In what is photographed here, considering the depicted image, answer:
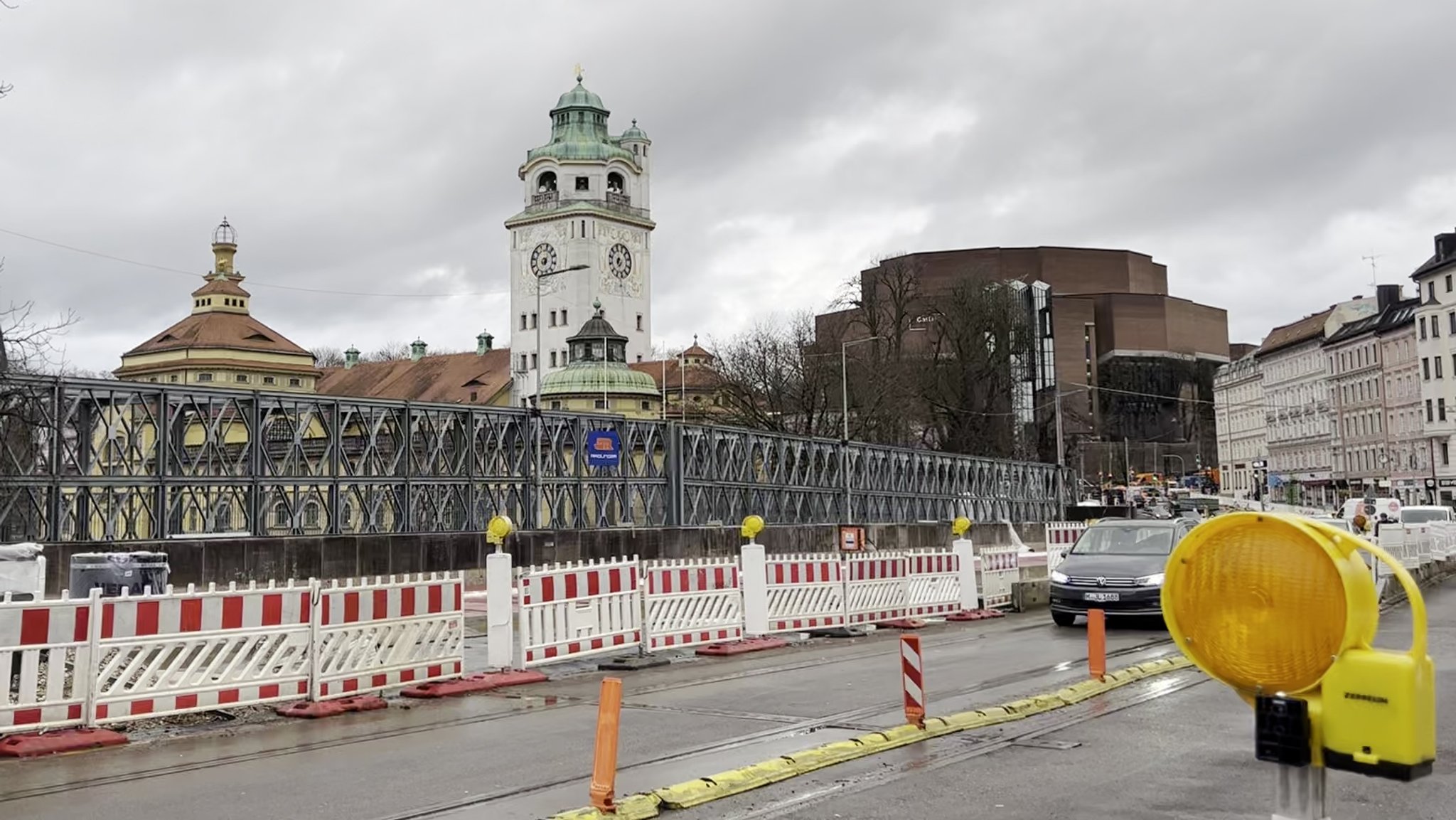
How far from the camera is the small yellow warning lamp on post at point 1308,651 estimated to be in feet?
12.5

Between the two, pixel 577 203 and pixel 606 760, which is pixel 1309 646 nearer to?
Answer: pixel 606 760

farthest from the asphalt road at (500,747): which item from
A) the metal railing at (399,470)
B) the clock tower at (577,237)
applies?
the clock tower at (577,237)

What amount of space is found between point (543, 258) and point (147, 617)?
118 meters

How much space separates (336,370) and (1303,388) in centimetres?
10056

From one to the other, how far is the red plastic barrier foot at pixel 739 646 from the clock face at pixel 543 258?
359ft

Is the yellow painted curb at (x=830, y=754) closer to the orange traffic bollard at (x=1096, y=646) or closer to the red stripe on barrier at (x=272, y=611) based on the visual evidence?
the orange traffic bollard at (x=1096, y=646)

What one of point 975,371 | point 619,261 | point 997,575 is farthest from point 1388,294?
point 997,575

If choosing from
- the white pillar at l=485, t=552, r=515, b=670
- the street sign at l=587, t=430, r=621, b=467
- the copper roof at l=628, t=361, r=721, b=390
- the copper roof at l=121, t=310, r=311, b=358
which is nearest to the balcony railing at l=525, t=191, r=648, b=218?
the copper roof at l=628, t=361, r=721, b=390

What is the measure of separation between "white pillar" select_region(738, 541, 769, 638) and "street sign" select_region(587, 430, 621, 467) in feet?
63.5

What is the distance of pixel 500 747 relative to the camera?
9828mm

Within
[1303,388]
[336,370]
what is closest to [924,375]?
[1303,388]

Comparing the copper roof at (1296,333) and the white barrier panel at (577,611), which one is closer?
the white barrier panel at (577,611)

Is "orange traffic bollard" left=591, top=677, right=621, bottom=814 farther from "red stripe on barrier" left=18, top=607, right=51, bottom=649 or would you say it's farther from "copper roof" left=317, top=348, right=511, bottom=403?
"copper roof" left=317, top=348, right=511, bottom=403

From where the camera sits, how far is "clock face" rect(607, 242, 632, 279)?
414ft
